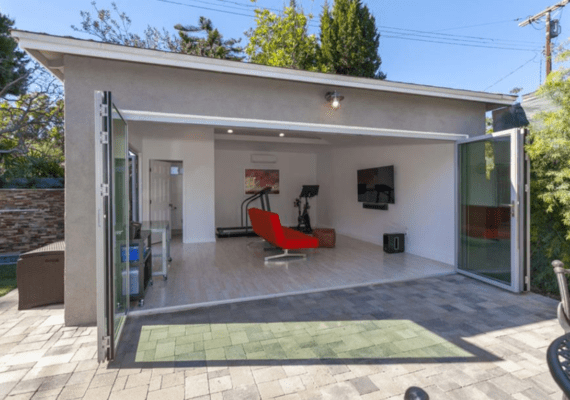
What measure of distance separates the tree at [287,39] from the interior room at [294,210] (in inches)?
305

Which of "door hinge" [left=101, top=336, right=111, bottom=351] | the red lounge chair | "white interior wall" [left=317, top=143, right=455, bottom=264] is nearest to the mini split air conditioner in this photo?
"white interior wall" [left=317, top=143, right=455, bottom=264]

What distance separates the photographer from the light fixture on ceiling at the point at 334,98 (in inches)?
158

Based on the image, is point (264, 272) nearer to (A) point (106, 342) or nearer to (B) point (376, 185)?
(A) point (106, 342)

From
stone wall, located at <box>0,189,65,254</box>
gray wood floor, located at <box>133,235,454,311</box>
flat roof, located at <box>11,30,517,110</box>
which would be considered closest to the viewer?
flat roof, located at <box>11,30,517,110</box>

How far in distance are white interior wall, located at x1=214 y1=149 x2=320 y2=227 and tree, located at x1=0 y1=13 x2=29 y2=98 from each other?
5783mm

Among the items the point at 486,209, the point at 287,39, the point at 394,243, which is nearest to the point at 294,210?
the point at 394,243

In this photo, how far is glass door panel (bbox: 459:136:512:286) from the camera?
4.28 m

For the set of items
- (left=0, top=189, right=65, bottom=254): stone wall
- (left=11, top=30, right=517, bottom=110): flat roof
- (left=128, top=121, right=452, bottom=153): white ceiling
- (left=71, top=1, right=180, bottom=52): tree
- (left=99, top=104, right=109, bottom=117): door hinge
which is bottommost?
(left=0, top=189, right=65, bottom=254): stone wall

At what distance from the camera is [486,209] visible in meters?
4.56

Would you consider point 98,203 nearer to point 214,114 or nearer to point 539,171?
point 214,114

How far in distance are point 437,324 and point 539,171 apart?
264 cm

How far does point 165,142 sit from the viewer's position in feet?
26.2

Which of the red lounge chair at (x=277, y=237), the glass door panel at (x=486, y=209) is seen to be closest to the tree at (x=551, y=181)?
the glass door panel at (x=486, y=209)

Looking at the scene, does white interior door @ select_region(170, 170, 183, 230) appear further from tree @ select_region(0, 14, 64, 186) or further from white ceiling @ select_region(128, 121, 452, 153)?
tree @ select_region(0, 14, 64, 186)
